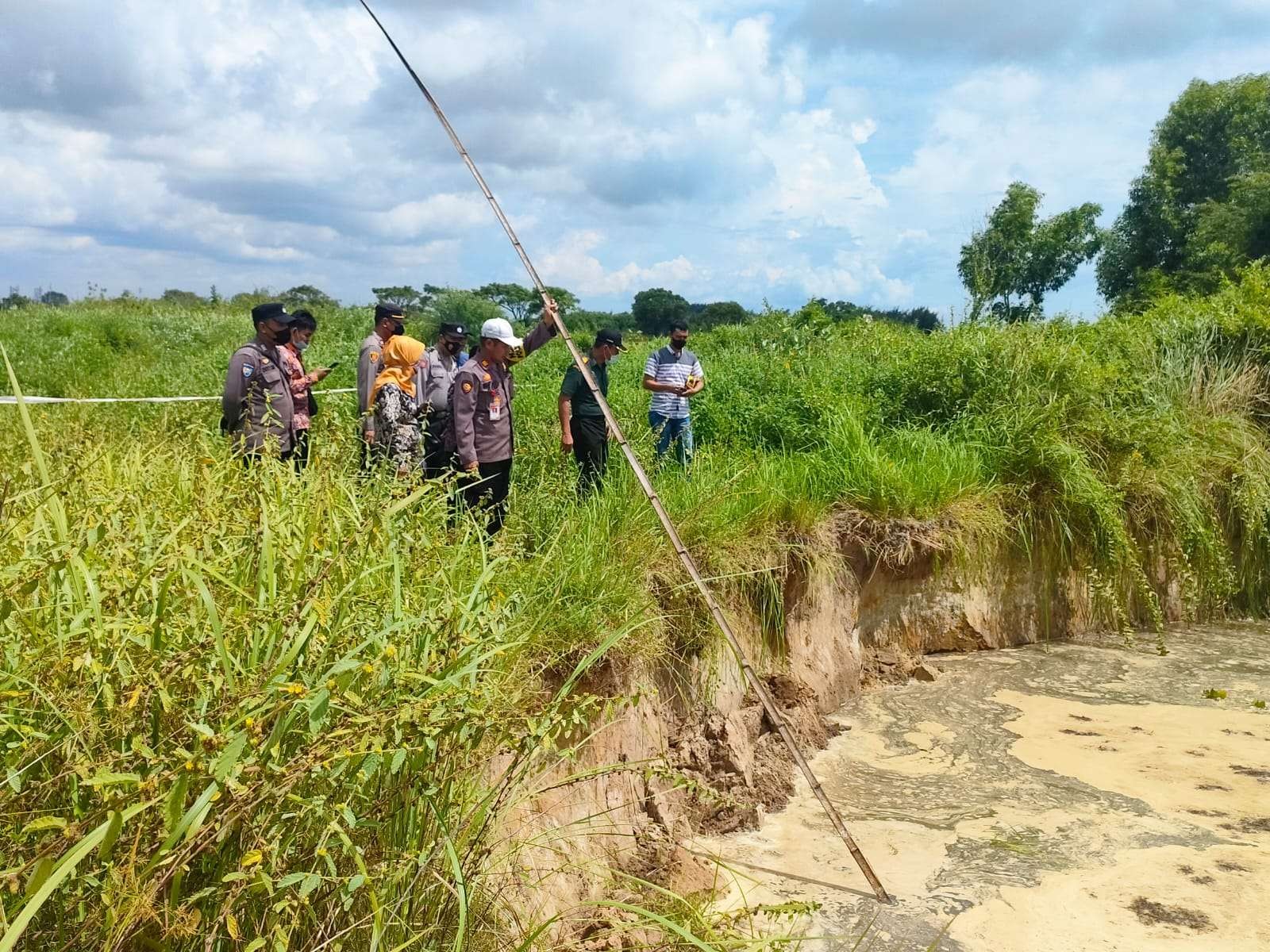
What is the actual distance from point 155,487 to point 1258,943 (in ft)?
15.5

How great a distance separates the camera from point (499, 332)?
17.0 ft

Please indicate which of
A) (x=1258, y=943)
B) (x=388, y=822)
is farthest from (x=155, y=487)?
(x=1258, y=943)

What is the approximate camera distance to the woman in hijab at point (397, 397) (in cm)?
517

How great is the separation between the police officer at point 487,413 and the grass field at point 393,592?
0.28 meters

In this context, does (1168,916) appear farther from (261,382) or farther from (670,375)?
(261,382)

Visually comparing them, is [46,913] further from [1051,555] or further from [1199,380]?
[1199,380]

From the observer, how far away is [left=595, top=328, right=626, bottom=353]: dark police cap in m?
6.52

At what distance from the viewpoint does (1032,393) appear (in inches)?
300

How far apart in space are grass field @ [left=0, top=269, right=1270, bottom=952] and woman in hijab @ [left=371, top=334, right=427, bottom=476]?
282 millimetres

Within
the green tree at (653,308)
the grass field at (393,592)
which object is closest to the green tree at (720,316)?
the green tree at (653,308)

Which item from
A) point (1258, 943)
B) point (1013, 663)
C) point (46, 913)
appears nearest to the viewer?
point (46, 913)

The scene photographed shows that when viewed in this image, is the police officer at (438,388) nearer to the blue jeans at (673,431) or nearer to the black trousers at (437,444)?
the black trousers at (437,444)

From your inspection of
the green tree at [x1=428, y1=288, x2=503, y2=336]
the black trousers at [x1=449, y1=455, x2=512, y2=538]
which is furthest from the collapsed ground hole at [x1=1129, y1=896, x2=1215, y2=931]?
the green tree at [x1=428, y1=288, x2=503, y2=336]

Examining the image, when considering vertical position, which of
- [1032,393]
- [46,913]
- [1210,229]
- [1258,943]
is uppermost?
[1210,229]
